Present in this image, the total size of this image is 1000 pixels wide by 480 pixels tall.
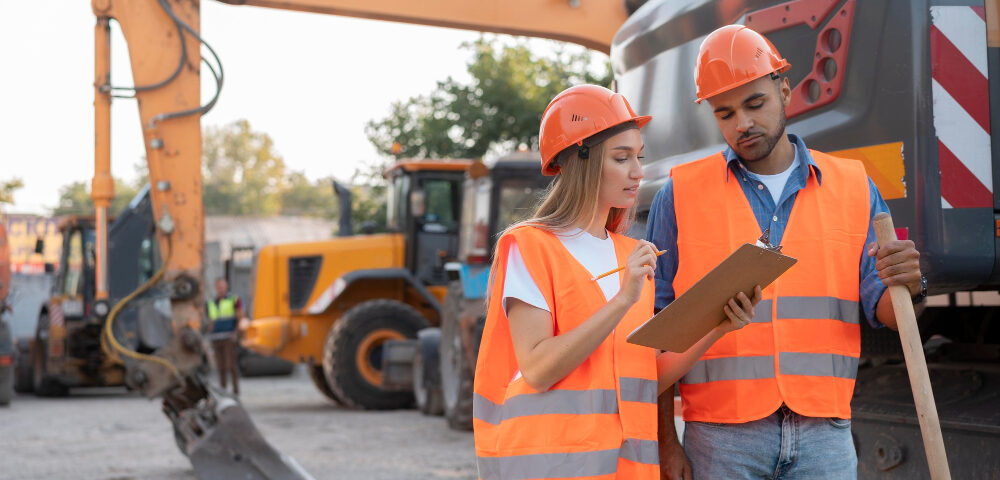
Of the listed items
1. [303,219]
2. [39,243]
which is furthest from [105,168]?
[303,219]

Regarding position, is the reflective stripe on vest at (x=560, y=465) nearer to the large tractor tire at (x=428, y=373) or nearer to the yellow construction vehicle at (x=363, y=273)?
the large tractor tire at (x=428, y=373)

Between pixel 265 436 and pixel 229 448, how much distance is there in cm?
327

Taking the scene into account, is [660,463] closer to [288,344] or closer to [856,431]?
[856,431]

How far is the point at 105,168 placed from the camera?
7559 millimetres

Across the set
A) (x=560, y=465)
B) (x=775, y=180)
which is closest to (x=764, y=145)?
(x=775, y=180)

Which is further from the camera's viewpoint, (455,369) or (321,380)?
(321,380)

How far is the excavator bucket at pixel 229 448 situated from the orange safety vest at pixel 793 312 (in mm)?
4663

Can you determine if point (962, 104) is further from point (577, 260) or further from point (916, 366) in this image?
point (577, 260)

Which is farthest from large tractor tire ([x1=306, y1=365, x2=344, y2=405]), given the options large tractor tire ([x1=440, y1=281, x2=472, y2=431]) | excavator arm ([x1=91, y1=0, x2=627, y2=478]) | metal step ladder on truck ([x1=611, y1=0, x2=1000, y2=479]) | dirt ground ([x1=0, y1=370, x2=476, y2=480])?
metal step ladder on truck ([x1=611, y1=0, x2=1000, y2=479])

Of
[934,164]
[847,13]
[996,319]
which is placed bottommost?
[996,319]

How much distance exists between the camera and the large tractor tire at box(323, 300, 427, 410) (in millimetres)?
12359

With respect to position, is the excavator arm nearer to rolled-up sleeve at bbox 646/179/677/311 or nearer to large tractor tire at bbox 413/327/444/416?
large tractor tire at bbox 413/327/444/416

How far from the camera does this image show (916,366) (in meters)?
2.35

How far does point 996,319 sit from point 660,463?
7.38 ft
